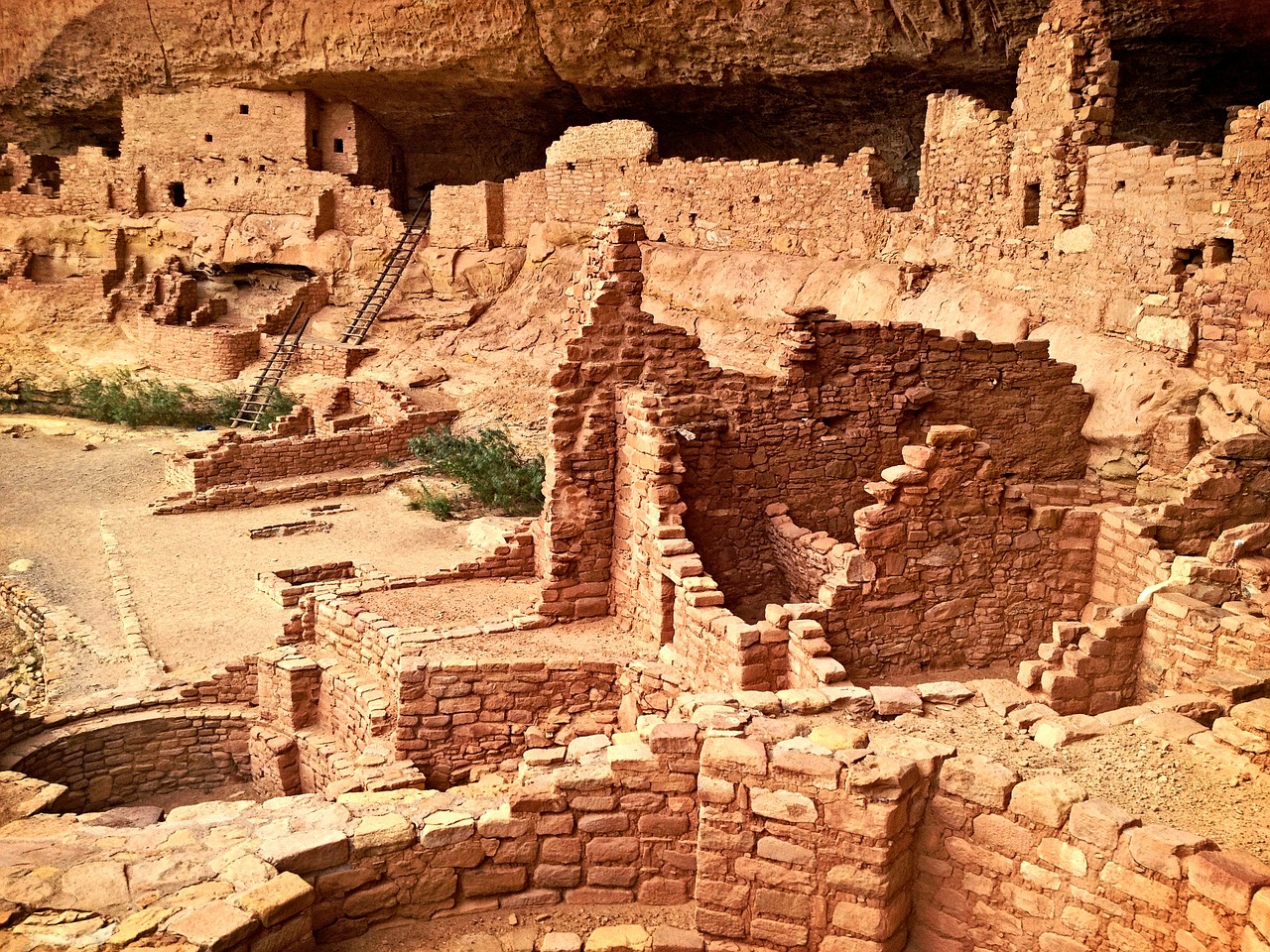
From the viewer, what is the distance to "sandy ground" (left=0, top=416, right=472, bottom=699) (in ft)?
31.3

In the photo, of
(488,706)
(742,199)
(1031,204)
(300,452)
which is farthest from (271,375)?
(488,706)

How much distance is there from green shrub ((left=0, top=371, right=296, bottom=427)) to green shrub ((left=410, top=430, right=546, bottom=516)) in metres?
3.55

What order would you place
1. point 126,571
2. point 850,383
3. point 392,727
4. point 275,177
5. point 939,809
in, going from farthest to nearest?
point 275,177, point 126,571, point 850,383, point 392,727, point 939,809

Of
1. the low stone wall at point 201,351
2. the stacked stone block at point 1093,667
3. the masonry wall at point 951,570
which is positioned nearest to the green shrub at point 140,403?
the low stone wall at point 201,351

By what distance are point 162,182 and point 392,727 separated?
723 inches

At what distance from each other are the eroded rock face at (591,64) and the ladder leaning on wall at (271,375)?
4.45 meters

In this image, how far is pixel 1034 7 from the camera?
12.4 meters

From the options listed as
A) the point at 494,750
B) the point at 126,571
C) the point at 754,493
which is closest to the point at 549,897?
the point at 494,750

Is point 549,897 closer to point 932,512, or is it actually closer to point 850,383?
point 932,512

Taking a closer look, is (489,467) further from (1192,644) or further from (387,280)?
A: (1192,644)

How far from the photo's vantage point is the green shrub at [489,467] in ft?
43.1

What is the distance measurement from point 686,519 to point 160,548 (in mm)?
7327

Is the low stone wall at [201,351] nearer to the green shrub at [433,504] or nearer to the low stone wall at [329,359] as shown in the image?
the low stone wall at [329,359]

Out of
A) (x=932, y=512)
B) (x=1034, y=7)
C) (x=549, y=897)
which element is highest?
(x=1034, y=7)
